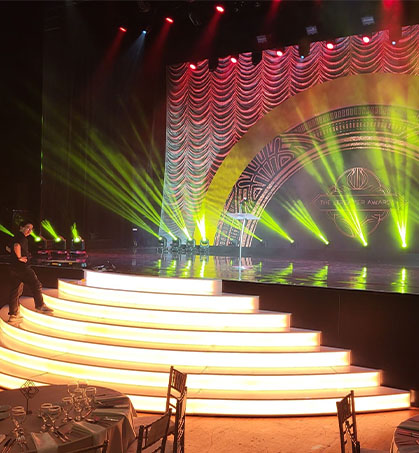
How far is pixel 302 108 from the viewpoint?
1101 cm

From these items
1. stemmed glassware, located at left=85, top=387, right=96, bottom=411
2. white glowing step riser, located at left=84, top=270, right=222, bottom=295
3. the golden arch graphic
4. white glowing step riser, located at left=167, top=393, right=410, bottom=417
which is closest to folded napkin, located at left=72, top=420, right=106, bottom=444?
stemmed glassware, located at left=85, top=387, right=96, bottom=411

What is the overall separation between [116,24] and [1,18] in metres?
1.94

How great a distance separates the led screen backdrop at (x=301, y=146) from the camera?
10.0 meters

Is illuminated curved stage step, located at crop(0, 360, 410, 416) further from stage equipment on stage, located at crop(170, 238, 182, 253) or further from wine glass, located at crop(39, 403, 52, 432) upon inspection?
stage equipment on stage, located at crop(170, 238, 182, 253)

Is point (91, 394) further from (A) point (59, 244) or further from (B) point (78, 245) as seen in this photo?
(A) point (59, 244)

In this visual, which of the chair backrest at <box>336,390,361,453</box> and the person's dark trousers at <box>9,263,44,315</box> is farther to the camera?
the person's dark trousers at <box>9,263,44,315</box>

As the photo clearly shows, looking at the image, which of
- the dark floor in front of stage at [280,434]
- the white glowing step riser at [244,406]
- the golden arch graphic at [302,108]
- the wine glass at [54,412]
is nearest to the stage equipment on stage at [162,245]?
the golden arch graphic at [302,108]

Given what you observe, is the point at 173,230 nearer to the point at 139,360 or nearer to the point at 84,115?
the point at 84,115

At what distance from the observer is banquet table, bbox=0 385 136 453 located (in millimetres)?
2818

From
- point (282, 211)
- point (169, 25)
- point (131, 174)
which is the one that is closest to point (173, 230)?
point (131, 174)

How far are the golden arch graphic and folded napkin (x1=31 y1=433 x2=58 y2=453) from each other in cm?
874

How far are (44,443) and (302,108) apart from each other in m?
9.26

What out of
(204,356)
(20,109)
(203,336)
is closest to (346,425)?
(204,356)

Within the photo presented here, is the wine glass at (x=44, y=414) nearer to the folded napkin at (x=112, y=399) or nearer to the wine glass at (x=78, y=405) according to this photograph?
the wine glass at (x=78, y=405)
